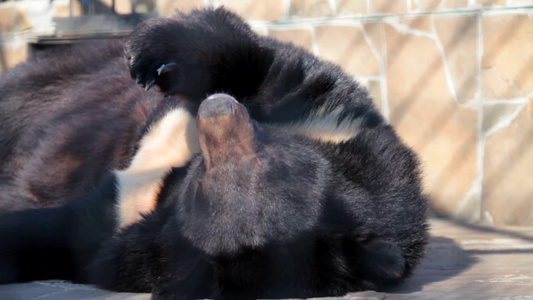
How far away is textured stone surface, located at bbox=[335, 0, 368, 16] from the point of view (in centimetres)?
450

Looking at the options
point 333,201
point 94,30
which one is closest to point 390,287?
point 333,201

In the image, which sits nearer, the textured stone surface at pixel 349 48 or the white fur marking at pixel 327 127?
the white fur marking at pixel 327 127

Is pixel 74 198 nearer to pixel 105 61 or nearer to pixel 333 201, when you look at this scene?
pixel 105 61

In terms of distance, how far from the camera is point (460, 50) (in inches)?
169

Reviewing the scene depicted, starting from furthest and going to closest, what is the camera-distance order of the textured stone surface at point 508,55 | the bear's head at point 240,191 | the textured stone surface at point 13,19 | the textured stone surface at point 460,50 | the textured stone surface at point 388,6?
the textured stone surface at point 13,19, the textured stone surface at point 388,6, the textured stone surface at point 460,50, the textured stone surface at point 508,55, the bear's head at point 240,191

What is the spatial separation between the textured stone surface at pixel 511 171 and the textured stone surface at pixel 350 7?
3.00ft

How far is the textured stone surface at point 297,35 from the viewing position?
15.0ft

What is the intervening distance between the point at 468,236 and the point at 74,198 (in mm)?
1927

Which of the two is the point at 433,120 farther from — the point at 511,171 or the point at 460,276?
the point at 460,276

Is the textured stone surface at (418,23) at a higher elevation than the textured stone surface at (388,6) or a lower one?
lower

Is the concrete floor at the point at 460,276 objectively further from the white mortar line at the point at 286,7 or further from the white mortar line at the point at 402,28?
the white mortar line at the point at 286,7

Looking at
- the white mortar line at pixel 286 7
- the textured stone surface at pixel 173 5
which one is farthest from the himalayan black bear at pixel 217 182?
the white mortar line at pixel 286 7

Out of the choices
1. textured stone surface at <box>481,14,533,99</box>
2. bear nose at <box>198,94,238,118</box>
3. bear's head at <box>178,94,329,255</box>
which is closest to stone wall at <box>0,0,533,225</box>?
textured stone surface at <box>481,14,533,99</box>

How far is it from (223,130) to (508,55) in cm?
235
